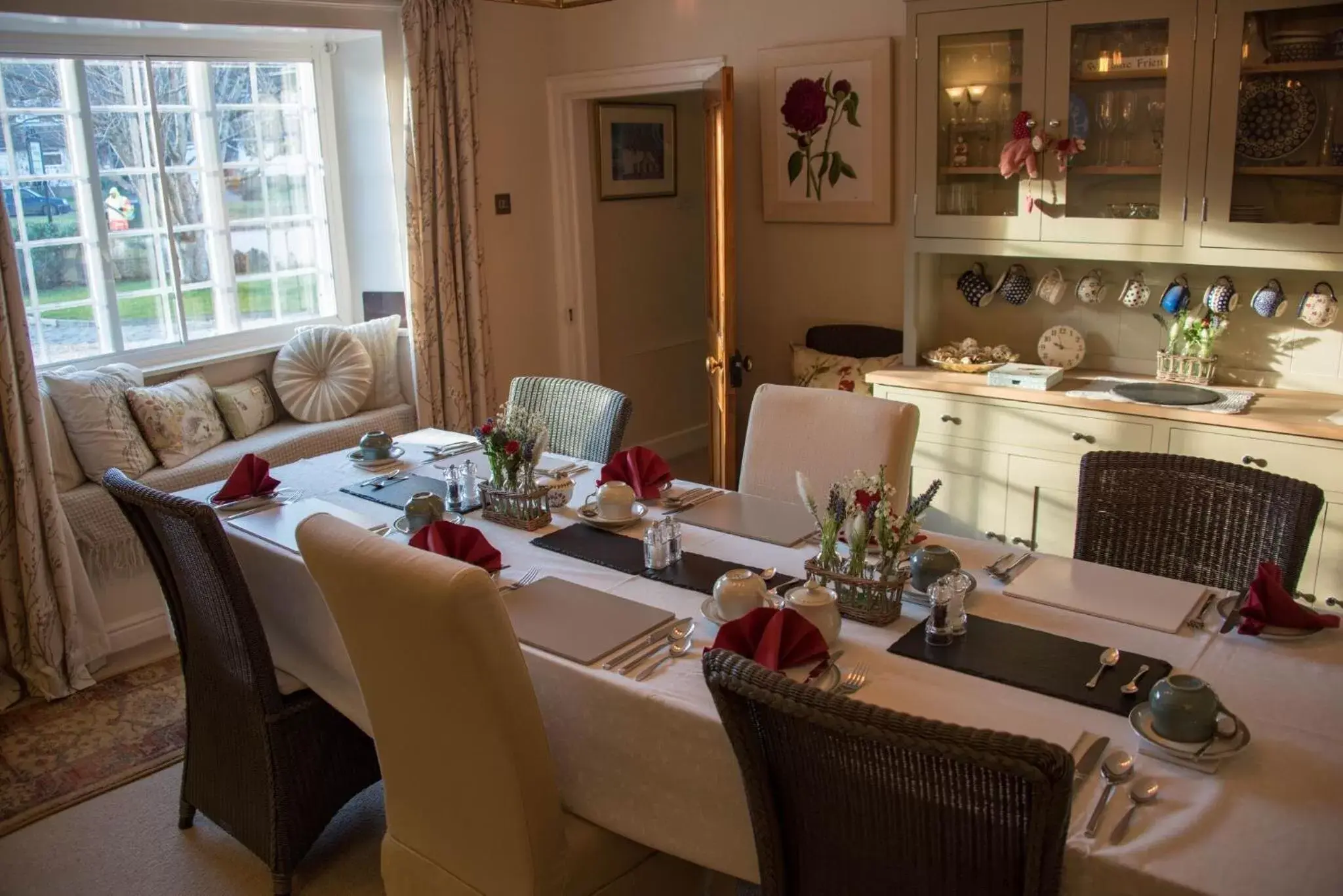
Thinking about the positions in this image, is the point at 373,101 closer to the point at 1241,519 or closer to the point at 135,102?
the point at 135,102

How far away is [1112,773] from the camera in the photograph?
5.22 feet

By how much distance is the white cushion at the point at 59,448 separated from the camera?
3814 millimetres

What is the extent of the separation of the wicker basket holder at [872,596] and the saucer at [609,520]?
26.2 inches

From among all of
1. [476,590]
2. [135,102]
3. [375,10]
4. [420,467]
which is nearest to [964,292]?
[420,467]

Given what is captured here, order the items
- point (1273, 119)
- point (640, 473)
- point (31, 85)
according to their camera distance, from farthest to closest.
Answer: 1. point (31, 85)
2. point (1273, 119)
3. point (640, 473)

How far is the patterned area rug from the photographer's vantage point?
123 inches

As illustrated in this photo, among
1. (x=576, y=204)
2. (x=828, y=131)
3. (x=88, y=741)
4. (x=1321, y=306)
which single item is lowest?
(x=88, y=741)

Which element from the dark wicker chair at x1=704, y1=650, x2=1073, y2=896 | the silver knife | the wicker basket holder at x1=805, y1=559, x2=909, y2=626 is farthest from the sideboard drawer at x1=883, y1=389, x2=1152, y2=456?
the dark wicker chair at x1=704, y1=650, x2=1073, y2=896

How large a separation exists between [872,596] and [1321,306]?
2.22m

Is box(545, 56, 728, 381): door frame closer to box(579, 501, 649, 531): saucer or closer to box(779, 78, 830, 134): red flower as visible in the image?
box(779, 78, 830, 134): red flower

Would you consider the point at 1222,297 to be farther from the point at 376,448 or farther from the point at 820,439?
the point at 376,448

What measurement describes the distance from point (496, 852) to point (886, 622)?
820 mm

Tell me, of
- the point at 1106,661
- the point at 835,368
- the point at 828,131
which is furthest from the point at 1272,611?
the point at 828,131

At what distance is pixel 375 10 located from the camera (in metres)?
4.52
